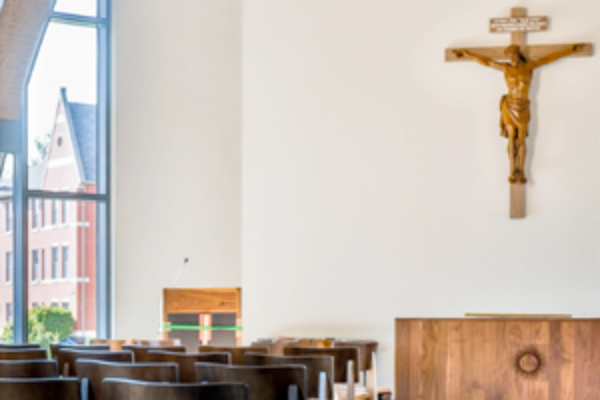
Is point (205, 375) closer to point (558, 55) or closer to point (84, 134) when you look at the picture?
point (558, 55)

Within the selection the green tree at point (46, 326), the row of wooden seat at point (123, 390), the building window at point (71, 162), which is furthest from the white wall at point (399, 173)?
the row of wooden seat at point (123, 390)

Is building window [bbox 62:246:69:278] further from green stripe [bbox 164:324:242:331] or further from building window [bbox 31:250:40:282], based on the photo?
green stripe [bbox 164:324:242:331]

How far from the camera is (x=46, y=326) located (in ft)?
28.8

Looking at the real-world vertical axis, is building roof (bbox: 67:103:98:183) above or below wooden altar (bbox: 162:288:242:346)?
above

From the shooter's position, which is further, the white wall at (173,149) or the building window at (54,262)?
the building window at (54,262)

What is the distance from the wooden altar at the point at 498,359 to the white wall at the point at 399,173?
241 cm

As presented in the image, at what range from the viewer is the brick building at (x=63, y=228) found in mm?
8703

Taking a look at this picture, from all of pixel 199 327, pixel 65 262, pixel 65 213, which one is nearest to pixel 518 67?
A: pixel 199 327

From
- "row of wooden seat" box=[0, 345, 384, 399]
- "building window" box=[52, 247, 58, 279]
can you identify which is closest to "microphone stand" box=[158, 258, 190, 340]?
"building window" box=[52, 247, 58, 279]

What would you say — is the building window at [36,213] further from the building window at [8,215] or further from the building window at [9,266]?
the building window at [9,266]

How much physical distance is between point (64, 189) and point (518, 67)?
480 cm

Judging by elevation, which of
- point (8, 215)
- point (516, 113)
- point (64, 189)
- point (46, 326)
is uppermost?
point (516, 113)

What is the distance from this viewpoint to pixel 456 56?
706 centimetres

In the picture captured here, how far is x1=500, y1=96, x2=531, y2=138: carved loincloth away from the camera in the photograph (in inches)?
268
